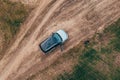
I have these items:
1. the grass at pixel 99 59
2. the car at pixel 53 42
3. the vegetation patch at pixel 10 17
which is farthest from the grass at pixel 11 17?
the grass at pixel 99 59

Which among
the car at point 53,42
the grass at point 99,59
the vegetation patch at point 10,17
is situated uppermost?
the vegetation patch at point 10,17

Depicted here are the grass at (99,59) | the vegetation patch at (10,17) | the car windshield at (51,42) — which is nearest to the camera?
the grass at (99,59)

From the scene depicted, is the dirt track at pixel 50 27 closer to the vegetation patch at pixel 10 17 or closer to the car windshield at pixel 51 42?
the vegetation patch at pixel 10 17

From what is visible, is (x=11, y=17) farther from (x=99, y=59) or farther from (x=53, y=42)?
(x=99, y=59)

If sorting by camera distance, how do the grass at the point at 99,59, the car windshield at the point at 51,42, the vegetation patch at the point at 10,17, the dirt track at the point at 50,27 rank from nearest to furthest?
the grass at the point at 99,59 → the car windshield at the point at 51,42 → the dirt track at the point at 50,27 → the vegetation patch at the point at 10,17

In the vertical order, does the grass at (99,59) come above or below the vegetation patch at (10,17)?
below

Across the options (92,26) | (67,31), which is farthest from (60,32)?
(92,26)

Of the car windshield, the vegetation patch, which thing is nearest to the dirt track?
the vegetation patch

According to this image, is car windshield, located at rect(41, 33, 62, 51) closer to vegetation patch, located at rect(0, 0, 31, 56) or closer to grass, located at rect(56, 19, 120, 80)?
grass, located at rect(56, 19, 120, 80)
